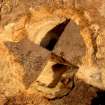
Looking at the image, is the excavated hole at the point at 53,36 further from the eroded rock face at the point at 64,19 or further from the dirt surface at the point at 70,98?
the dirt surface at the point at 70,98

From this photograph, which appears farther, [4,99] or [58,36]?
[58,36]

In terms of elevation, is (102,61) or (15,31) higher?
(15,31)

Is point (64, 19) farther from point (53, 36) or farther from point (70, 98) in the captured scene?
point (70, 98)

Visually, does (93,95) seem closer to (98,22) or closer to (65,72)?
(65,72)

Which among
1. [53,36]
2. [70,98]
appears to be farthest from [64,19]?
[70,98]

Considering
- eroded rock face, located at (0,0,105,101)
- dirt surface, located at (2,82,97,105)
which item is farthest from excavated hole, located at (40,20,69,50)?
dirt surface, located at (2,82,97,105)

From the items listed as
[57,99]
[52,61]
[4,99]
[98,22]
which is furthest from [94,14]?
[4,99]

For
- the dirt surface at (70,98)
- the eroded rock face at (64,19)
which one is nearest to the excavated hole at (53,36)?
the eroded rock face at (64,19)
